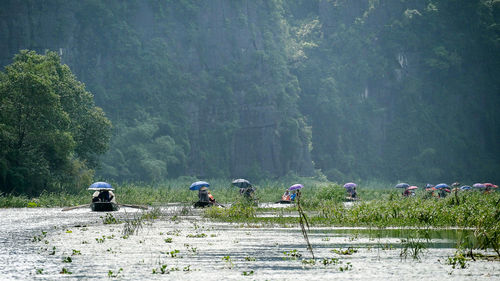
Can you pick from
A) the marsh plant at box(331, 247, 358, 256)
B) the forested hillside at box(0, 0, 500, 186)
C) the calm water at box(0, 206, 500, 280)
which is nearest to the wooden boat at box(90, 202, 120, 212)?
the calm water at box(0, 206, 500, 280)

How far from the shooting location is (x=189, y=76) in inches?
3593

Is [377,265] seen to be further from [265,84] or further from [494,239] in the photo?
[265,84]

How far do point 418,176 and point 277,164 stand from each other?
22.6 m

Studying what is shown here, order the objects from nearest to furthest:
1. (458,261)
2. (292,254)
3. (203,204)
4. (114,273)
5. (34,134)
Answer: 1. (114,273)
2. (458,261)
3. (292,254)
4. (203,204)
5. (34,134)

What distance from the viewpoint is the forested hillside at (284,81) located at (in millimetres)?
83938

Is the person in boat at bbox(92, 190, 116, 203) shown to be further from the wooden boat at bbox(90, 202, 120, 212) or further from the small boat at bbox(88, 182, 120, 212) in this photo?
the wooden boat at bbox(90, 202, 120, 212)

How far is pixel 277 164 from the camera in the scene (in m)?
91.9

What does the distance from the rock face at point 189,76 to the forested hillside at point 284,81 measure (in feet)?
0.53

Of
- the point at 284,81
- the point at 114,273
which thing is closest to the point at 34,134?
the point at 114,273

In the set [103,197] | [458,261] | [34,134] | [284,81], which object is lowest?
[458,261]

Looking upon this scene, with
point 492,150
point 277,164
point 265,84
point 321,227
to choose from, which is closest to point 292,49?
point 265,84

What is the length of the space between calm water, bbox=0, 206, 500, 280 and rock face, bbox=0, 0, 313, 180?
5601 centimetres

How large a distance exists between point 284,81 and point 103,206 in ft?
202

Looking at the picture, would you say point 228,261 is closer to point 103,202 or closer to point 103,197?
point 103,202
